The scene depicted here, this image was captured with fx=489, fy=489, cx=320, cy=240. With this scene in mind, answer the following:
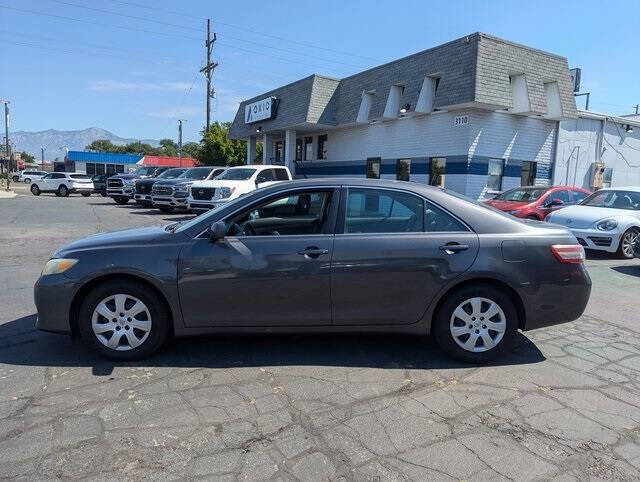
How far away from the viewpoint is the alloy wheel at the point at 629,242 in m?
10.1

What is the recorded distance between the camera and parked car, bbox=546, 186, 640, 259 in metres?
10.1

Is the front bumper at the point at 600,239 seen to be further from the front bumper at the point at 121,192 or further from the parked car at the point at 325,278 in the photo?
the front bumper at the point at 121,192

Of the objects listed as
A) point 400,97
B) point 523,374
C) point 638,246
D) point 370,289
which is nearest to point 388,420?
point 370,289

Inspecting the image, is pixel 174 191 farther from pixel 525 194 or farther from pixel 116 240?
pixel 116 240

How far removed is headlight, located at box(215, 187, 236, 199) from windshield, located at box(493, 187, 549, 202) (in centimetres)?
795

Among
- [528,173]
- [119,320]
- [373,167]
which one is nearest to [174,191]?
[373,167]

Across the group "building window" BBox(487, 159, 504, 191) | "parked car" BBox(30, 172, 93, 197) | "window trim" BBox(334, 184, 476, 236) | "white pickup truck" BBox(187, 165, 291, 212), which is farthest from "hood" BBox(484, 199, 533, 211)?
"parked car" BBox(30, 172, 93, 197)

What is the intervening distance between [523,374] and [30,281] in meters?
6.82

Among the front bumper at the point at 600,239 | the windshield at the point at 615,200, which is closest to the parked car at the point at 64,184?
the windshield at the point at 615,200

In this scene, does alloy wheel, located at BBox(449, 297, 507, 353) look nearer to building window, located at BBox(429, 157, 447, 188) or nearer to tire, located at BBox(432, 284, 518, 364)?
tire, located at BBox(432, 284, 518, 364)

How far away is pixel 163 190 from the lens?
1923 cm

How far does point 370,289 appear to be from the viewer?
417 centimetres

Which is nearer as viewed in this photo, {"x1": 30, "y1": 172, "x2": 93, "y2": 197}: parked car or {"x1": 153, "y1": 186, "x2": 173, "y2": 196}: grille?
{"x1": 153, "y1": 186, "x2": 173, "y2": 196}: grille

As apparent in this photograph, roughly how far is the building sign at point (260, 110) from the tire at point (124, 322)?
80.2ft
